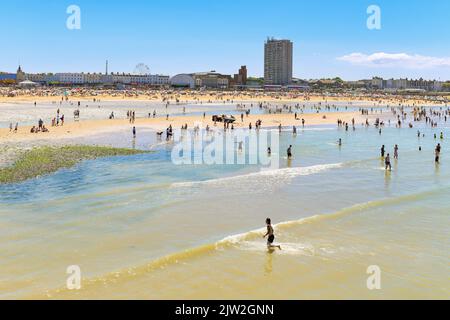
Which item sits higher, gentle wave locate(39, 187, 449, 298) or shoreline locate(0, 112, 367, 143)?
shoreline locate(0, 112, 367, 143)

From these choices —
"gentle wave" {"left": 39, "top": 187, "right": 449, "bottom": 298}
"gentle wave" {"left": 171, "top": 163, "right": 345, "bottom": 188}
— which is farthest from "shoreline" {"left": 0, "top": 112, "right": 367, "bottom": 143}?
"gentle wave" {"left": 39, "top": 187, "right": 449, "bottom": 298}

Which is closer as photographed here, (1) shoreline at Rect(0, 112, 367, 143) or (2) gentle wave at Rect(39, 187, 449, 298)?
(2) gentle wave at Rect(39, 187, 449, 298)

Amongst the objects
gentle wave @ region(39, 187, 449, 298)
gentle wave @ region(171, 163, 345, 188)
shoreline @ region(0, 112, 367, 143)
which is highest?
shoreline @ region(0, 112, 367, 143)

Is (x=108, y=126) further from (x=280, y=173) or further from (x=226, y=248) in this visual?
(x=226, y=248)

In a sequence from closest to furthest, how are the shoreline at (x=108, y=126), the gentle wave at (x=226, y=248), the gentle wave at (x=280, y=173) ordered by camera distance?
the gentle wave at (x=226, y=248)
the gentle wave at (x=280, y=173)
the shoreline at (x=108, y=126)

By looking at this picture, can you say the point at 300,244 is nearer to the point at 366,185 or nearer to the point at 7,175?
the point at 366,185

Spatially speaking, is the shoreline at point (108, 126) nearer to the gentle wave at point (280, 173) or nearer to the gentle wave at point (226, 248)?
the gentle wave at point (280, 173)

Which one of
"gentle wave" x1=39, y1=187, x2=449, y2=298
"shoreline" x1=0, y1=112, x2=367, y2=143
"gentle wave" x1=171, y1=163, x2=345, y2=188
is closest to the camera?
"gentle wave" x1=39, y1=187, x2=449, y2=298

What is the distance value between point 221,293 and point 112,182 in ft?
43.7

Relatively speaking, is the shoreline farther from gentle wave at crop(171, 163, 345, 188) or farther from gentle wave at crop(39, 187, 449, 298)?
gentle wave at crop(39, 187, 449, 298)

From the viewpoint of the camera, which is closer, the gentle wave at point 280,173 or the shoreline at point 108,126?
the gentle wave at point 280,173

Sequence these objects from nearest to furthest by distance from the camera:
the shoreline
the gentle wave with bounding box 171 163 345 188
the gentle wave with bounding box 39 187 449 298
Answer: the gentle wave with bounding box 39 187 449 298 → the gentle wave with bounding box 171 163 345 188 → the shoreline

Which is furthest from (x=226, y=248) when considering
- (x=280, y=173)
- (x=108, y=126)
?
(x=108, y=126)

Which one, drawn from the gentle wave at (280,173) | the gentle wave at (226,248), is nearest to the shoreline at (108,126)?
the gentle wave at (280,173)
